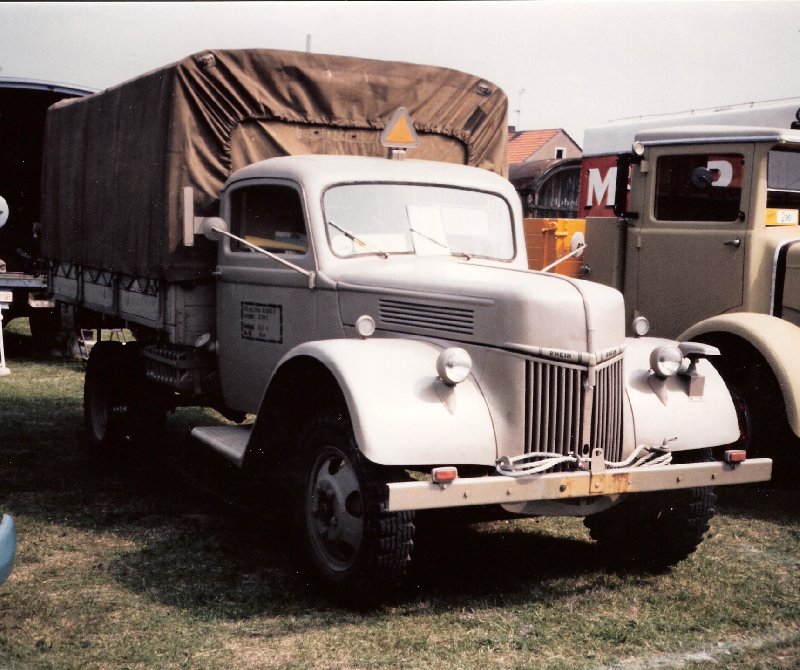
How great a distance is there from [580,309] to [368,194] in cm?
155

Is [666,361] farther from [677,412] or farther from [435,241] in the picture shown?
[435,241]

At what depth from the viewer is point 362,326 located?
184 inches

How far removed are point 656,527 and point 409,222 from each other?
196cm

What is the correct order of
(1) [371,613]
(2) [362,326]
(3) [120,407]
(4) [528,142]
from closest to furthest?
(1) [371,613]
(2) [362,326]
(3) [120,407]
(4) [528,142]

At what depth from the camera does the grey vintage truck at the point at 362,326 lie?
424 cm

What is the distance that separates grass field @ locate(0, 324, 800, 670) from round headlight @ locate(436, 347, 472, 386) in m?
0.98

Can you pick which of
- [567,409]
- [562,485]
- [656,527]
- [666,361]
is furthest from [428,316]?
[656,527]

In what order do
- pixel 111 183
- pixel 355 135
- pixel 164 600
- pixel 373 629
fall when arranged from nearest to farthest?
pixel 373 629 < pixel 164 600 < pixel 355 135 < pixel 111 183

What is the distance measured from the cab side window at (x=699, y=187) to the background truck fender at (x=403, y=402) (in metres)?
3.10

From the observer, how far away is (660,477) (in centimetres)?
438

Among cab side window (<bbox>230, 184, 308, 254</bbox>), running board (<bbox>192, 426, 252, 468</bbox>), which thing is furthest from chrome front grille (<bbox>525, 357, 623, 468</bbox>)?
cab side window (<bbox>230, 184, 308, 254</bbox>)

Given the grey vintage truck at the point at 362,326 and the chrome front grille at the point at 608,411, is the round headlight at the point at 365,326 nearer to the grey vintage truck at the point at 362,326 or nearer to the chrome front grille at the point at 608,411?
the grey vintage truck at the point at 362,326

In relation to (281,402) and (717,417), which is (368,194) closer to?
(281,402)

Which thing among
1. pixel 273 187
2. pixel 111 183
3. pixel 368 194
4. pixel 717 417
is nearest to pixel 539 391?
pixel 717 417
